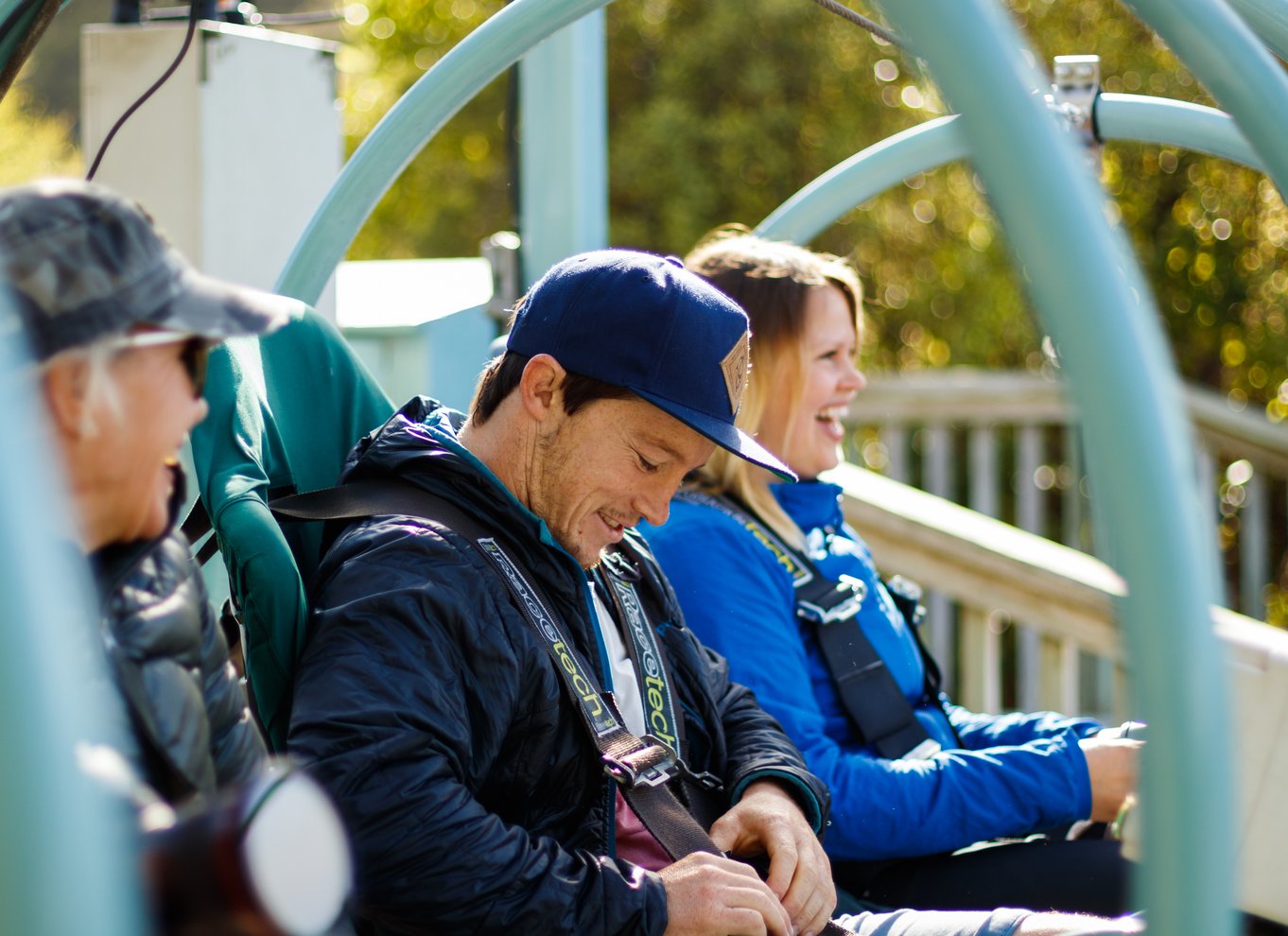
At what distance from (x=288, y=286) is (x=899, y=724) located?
3.95 ft

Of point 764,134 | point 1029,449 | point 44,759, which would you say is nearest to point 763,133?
point 764,134

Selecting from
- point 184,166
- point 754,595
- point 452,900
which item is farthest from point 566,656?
point 184,166

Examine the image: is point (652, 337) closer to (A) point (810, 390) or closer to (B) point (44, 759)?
(A) point (810, 390)

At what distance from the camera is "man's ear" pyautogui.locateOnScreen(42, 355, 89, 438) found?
1159mm

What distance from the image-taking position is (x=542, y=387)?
6.21 ft

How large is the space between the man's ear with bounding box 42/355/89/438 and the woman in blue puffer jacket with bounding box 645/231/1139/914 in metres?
1.35

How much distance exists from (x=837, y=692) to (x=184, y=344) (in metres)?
1.46

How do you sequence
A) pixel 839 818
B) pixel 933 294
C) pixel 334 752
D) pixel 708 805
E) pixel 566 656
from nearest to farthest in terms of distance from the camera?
pixel 334 752 → pixel 566 656 → pixel 708 805 → pixel 839 818 → pixel 933 294

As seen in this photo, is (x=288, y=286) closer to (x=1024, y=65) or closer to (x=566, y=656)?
(x=566, y=656)

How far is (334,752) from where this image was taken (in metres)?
1.57

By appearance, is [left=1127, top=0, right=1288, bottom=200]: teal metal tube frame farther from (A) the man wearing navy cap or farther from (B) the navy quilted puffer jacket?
(B) the navy quilted puffer jacket

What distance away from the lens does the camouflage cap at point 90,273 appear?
3.80ft

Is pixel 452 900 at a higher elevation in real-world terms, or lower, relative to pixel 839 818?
higher

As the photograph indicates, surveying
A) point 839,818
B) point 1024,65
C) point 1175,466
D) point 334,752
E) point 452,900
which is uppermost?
point 1024,65
